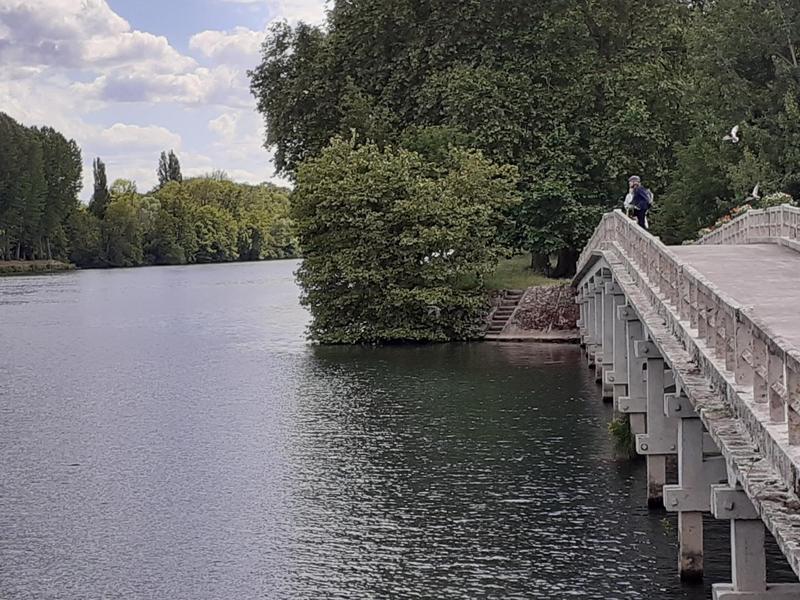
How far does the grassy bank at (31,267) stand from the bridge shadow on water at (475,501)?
113 metres

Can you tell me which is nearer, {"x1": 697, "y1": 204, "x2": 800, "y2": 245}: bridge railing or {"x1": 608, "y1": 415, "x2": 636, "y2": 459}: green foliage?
{"x1": 608, "y1": 415, "x2": 636, "y2": 459}: green foliage

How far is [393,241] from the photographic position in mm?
46125

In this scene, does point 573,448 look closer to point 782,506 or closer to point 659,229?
point 782,506

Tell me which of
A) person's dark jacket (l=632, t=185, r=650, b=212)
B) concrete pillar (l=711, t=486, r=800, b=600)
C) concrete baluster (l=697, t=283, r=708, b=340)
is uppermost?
person's dark jacket (l=632, t=185, r=650, b=212)

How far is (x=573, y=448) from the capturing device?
24906 mm

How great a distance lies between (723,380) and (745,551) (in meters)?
1.76

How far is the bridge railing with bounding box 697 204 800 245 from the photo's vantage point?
24919mm

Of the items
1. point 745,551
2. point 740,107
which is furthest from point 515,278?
point 745,551

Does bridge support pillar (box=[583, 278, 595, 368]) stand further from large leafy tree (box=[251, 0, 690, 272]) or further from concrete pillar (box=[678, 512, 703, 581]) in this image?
concrete pillar (box=[678, 512, 703, 581])

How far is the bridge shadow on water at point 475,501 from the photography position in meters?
16.2

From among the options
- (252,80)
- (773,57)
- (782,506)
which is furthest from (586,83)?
(782,506)

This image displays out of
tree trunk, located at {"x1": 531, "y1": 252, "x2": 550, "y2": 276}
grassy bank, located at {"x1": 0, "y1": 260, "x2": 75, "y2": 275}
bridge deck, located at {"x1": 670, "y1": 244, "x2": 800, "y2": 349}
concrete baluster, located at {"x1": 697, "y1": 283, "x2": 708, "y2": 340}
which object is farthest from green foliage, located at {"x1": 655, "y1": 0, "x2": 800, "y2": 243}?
grassy bank, located at {"x1": 0, "y1": 260, "x2": 75, "y2": 275}

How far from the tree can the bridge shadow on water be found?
13848 centimetres

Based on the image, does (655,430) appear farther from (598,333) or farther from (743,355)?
(598,333)
